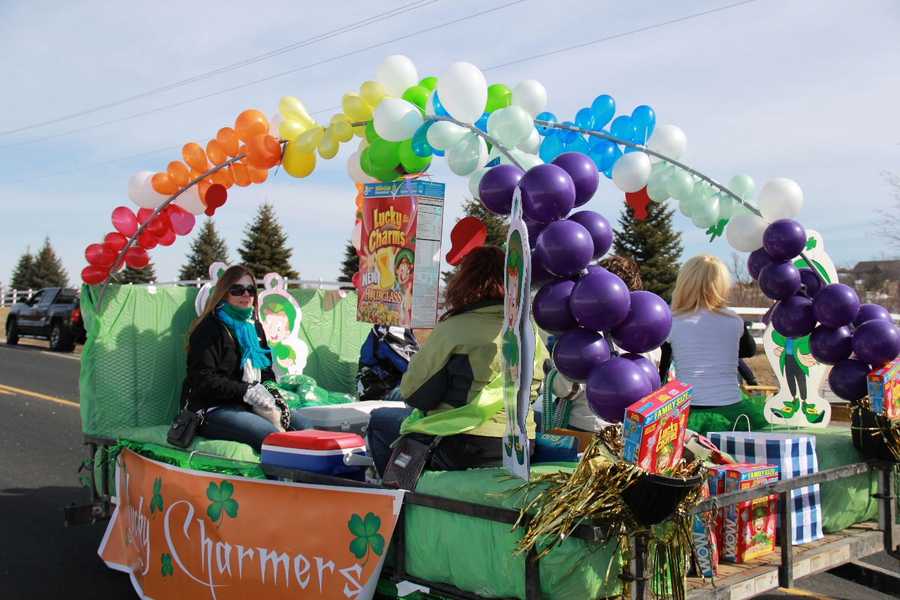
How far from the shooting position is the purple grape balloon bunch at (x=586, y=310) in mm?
3035

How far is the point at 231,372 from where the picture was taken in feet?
16.5

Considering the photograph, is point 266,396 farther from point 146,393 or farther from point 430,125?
point 430,125

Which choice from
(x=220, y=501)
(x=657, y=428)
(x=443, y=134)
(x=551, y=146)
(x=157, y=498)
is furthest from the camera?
(x=551, y=146)

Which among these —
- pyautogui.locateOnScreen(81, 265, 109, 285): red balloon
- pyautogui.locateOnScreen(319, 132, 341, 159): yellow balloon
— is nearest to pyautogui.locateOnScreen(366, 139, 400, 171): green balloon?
pyautogui.locateOnScreen(319, 132, 341, 159): yellow balloon

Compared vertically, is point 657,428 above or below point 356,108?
below

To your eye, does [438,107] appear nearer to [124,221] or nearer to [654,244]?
[124,221]

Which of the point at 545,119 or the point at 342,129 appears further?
the point at 545,119

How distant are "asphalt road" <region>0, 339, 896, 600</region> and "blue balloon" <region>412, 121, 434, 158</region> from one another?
3.17 metres

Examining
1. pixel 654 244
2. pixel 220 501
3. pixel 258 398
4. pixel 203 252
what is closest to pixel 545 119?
pixel 258 398

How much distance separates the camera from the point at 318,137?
506cm

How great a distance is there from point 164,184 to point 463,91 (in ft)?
7.47

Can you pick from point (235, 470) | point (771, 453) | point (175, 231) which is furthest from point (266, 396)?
point (771, 453)

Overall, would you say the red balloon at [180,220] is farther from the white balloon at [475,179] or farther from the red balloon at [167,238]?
the white balloon at [475,179]

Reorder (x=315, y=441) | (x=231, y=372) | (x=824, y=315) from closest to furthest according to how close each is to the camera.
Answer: (x=315, y=441), (x=824, y=315), (x=231, y=372)
